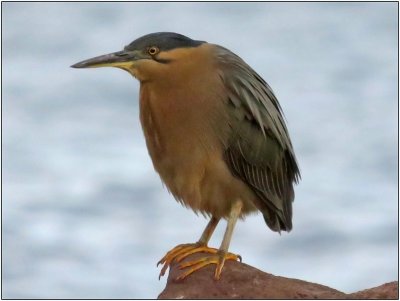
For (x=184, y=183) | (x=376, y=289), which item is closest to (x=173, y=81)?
(x=184, y=183)

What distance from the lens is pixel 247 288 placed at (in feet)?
17.9

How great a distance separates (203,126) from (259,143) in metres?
0.54

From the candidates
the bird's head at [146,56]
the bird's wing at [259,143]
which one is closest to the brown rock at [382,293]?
the bird's wing at [259,143]

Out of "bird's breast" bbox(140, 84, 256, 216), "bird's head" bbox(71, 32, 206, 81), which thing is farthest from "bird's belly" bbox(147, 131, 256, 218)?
"bird's head" bbox(71, 32, 206, 81)

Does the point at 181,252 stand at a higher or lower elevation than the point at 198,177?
lower

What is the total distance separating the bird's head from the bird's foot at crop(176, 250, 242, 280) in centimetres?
118

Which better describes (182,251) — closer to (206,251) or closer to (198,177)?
(206,251)

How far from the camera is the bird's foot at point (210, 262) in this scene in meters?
5.61

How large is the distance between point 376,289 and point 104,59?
2.08 meters

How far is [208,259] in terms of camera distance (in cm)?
574

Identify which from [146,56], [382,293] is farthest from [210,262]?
[146,56]

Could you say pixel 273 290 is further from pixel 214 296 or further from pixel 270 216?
pixel 270 216

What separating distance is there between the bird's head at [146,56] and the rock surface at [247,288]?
1.26 metres

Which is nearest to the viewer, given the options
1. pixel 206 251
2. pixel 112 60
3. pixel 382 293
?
pixel 382 293
